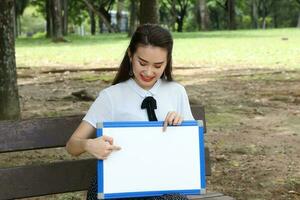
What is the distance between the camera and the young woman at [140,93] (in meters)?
2.78

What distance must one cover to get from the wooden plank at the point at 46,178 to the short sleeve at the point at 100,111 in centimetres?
47

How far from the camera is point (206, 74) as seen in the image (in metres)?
12.2

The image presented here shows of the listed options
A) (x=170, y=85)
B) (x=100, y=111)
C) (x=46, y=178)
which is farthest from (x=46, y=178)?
(x=170, y=85)

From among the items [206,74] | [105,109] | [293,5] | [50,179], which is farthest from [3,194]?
[293,5]

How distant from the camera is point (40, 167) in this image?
3.11 meters

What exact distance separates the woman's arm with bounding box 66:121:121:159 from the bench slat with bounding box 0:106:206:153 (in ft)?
1.20

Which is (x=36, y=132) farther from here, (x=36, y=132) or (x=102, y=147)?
(x=102, y=147)

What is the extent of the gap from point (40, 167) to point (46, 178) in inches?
2.7

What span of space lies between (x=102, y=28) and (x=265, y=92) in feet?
148

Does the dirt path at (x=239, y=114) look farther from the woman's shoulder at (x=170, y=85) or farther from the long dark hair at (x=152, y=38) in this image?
the long dark hair at (x=152, y=38)

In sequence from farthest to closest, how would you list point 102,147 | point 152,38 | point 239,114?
point 239,114
point 152,38
point 102,147

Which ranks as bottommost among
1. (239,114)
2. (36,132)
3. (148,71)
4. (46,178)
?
(239,114)

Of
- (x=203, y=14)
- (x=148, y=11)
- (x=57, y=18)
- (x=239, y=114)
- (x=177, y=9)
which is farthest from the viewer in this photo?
(x=177, y=9)

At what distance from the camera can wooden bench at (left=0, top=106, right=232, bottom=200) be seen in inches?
120
